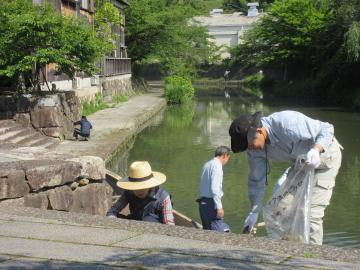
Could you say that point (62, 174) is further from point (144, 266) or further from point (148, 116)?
point (148, 116)

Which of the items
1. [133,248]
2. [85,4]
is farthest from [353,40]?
[133,248]

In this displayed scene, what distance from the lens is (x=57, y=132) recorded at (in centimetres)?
1867

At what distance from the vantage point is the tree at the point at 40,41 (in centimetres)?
1770

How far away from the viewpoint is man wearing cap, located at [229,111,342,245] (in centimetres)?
570

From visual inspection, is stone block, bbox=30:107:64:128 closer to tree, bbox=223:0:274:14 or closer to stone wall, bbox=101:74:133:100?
stone wall, bbox=101:74:133:100

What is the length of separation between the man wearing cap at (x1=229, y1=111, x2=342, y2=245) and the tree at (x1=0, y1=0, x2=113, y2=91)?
1250 centimetres

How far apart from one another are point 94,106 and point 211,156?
12.9 metres

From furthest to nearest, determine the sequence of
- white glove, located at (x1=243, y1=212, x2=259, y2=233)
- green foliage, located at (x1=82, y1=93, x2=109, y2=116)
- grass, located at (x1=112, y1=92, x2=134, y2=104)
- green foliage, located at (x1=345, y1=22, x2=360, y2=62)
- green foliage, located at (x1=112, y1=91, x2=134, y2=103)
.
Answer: green foliage, located at (x1=112, y1=91, x2=134, y2=103) < grass, located at (x1=112, y1=92, x2=134, y2=104) < green foliage, located at (x1=345, y1=22, x2=360, y2=62) < green foliage, located at (x1=82, y1=93, x2=109, y2=116) < white glove, located at (x1=243, y1=212, x2=259, y2=233)

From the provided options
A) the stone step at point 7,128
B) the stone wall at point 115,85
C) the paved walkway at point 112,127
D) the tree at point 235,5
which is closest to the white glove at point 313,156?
the paved walkway at point 112,127

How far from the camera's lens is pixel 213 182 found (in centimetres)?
803

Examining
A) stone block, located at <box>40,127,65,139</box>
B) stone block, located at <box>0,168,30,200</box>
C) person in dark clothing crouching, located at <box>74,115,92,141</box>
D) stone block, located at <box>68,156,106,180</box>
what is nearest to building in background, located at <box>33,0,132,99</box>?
person in dark clothing crouching, located at <box>74,115,92,141</box>

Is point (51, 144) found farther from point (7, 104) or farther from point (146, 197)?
point (146, 197)

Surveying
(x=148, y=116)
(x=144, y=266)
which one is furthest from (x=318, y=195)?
(x=148, y=116)

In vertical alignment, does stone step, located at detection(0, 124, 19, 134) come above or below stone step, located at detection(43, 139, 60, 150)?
above
